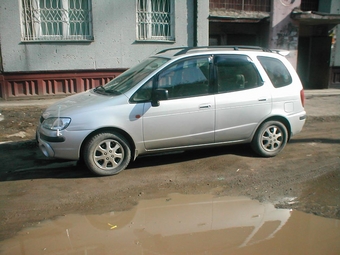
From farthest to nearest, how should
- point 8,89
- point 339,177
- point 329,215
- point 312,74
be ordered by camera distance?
point 312,74
point 8,89
point 339,177
point 329,215

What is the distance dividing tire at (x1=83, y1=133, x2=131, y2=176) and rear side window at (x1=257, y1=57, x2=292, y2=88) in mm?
2675

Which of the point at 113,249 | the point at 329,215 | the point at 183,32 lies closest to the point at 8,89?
the point at 183,32

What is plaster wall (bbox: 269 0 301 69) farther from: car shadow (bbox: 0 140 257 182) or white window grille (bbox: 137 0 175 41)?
car shadow (bbox: 0 140 257 182)

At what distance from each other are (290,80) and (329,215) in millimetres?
2777

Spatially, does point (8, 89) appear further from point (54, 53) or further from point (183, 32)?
point (183, 32)

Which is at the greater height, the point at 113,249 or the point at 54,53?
the point at 54,53

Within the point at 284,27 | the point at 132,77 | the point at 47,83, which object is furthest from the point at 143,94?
the point at 284,27

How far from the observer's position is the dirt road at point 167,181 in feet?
14.8

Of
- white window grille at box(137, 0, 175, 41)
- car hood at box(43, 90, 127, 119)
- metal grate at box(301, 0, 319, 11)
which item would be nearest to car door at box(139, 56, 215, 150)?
car hood at box(43, 90, 127, 119)

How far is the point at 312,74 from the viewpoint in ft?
49.1

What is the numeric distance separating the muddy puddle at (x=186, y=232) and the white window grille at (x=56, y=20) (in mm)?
7826

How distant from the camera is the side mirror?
541 centimetres

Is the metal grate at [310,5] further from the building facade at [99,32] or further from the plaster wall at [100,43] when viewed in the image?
the plaster wall at [100,43]

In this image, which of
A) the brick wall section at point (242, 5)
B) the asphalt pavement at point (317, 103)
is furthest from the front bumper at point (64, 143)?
the brick wall section at point (242, 5)
